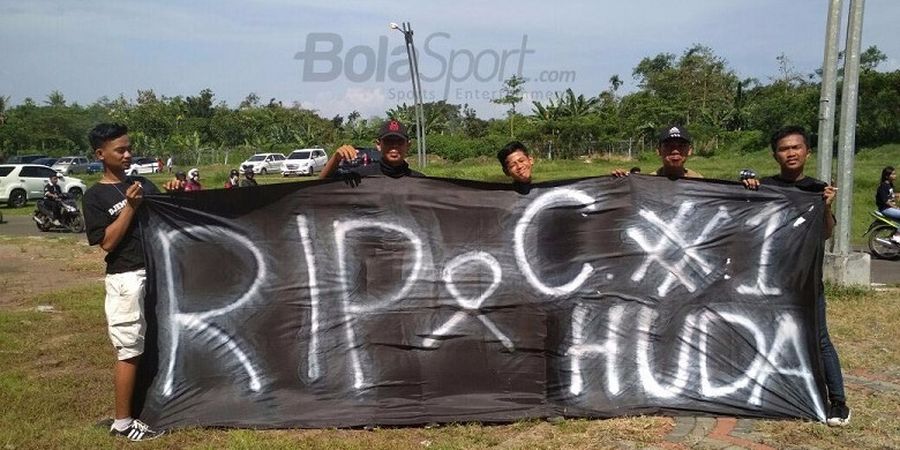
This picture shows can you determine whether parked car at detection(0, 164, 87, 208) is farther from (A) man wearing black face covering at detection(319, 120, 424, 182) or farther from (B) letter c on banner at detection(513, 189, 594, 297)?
(B) letter c on banner at detection(513, 189, 594, 297)

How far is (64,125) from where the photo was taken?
63438 mm

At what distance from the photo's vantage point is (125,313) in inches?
145

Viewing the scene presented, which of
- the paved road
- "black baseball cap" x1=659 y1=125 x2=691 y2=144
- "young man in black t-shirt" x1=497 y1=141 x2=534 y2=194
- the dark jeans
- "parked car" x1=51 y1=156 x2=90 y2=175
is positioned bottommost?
the paved road

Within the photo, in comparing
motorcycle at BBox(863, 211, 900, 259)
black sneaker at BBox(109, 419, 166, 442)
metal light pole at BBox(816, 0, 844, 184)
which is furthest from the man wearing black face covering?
motorcycle at BBox(863, 211, 900, 259)

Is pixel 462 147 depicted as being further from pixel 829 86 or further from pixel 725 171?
pixel 829 86

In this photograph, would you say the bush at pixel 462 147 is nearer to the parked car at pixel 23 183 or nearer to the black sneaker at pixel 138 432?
the parked car at pixel 23 183

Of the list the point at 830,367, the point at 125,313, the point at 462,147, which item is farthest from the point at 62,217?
the point at 462,147

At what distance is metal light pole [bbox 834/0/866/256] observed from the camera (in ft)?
24.7

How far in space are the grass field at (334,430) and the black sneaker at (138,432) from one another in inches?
2.1

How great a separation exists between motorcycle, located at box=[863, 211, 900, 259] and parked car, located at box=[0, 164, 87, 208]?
21496 millimetres

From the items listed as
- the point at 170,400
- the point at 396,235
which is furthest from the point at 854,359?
the point at 170,400

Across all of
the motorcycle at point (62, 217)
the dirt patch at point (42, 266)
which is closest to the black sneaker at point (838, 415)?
the dirt patch at point (42, 266)

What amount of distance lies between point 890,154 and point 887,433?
95.2ft

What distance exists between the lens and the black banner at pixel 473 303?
3969 mm
